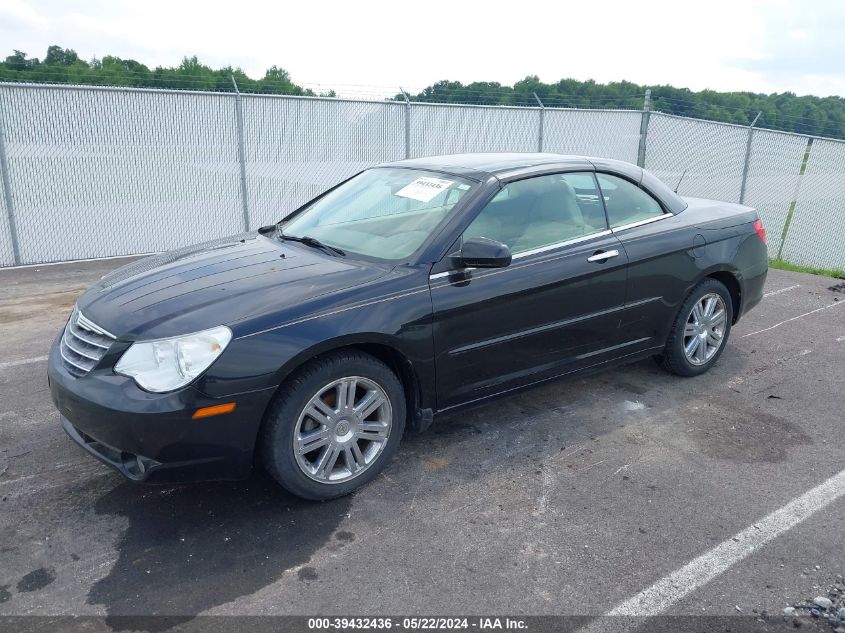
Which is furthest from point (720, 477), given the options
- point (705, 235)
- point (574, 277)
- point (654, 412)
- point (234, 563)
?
point (234, 563)

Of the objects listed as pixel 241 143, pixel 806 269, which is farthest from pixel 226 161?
pixel 806 269

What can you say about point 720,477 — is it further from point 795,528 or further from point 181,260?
point 181,260

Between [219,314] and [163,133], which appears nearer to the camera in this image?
[219,314]

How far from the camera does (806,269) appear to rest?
404 inches

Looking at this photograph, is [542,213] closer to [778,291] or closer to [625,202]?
[625,202]

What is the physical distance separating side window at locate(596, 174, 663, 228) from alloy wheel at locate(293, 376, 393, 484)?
209 cm

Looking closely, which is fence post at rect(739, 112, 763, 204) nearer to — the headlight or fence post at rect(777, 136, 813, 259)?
fence post at rect(777, 136, 813, 259)

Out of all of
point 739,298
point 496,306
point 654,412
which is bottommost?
point 654,412

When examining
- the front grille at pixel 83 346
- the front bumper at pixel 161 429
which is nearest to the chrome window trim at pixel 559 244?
the front bumper at pixel 161 429

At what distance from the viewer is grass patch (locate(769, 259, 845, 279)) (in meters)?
9.62

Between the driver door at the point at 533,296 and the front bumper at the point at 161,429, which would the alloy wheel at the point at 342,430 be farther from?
the driver door at the point at 533,296

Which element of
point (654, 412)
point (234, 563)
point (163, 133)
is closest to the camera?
point (234, 563)

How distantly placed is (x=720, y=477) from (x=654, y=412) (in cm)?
91

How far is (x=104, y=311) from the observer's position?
355 centimetres
